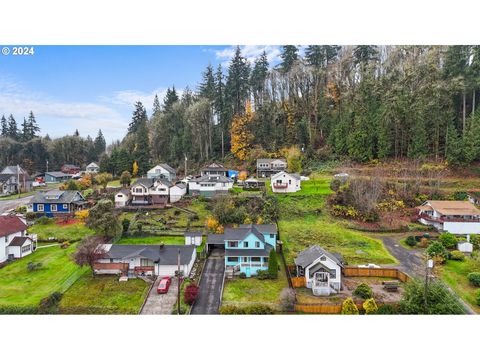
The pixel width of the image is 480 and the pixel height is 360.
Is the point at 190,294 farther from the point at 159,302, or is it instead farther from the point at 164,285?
the point at 164,285

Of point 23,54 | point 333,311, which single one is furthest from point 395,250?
point 23,54

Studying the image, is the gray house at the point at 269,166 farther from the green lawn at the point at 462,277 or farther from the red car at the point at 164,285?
the red car at the point at 164,285

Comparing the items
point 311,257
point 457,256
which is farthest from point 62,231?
point 457,256

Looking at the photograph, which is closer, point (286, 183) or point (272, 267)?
point (272, 267)

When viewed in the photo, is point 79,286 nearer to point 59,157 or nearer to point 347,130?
point 347,130

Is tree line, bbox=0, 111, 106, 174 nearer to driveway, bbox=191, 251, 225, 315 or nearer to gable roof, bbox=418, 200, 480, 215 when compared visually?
driveway, bbox=191, 251, 225, 315

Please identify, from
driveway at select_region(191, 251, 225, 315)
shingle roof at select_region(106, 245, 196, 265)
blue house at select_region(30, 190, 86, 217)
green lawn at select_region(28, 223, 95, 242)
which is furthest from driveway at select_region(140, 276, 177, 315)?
blue house at select_region(30, 190, 86, 217)
